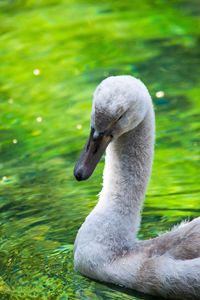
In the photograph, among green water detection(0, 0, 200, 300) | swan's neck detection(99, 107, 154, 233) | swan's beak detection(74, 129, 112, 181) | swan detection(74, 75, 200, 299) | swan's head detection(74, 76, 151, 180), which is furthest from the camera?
green water detection(0, 0, 200, 300)

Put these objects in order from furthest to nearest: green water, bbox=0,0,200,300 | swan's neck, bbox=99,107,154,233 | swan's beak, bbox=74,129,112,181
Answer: green water, bbox=0,0,200,300, swan's neck, bbox=99,107,154,233, swan's beak, bbox=74,129,112,181

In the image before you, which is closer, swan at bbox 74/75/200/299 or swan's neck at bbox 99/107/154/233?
swan at bbox 74/75/200/299

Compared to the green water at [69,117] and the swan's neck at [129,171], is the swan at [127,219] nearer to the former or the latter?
the swan's neck at [129,171]

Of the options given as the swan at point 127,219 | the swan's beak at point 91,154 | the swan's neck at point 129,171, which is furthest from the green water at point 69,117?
the swan's beak at point 91,154

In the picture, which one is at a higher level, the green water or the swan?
A: the swan

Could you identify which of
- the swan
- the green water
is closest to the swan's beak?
the swan

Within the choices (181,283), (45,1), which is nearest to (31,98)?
(45,1)

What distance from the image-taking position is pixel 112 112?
5.59m

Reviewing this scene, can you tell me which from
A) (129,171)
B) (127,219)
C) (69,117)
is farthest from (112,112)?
(69,117)

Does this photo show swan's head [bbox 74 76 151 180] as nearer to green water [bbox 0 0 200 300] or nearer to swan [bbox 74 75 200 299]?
swan [bbox 74 75 200 299]

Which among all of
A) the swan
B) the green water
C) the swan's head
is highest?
the swan's head

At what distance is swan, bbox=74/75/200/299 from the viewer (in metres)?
5.46

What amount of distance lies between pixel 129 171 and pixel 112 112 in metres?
0.49

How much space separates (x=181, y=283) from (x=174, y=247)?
21cm
